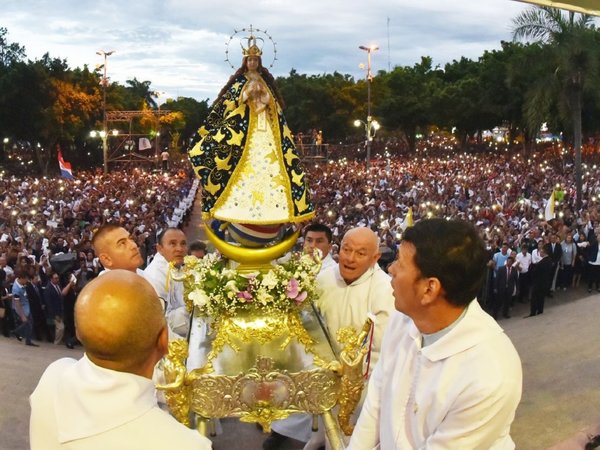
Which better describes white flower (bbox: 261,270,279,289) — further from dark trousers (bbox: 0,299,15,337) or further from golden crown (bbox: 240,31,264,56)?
dark trousers (bbox: 0,299,15,337)

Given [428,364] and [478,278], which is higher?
[478,278]

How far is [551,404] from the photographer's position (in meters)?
6.64

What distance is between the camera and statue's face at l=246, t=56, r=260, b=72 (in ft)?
20.4

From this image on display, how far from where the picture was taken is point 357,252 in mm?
5672

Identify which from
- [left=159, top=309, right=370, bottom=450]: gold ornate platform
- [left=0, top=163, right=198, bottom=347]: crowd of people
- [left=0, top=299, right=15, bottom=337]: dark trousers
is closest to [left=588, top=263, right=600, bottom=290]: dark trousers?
[left=0, top=163, right=198, bottom=347]: crowd of people

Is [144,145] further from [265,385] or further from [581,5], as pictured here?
[581,5]

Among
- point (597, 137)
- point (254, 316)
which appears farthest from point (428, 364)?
point (597, 137)

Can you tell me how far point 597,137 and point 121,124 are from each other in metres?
37.6

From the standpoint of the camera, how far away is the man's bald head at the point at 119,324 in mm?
1878

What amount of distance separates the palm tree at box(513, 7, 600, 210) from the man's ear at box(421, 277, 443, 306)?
21306 mm

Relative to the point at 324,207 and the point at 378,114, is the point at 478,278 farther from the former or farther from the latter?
the point at 378,114

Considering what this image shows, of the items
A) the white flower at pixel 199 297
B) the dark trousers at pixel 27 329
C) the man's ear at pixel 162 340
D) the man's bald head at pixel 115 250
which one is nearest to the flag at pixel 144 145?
the dark trousers at pixel 27 329

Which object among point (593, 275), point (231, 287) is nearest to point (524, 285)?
point (593, 275)

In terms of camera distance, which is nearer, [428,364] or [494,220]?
[428,364]
